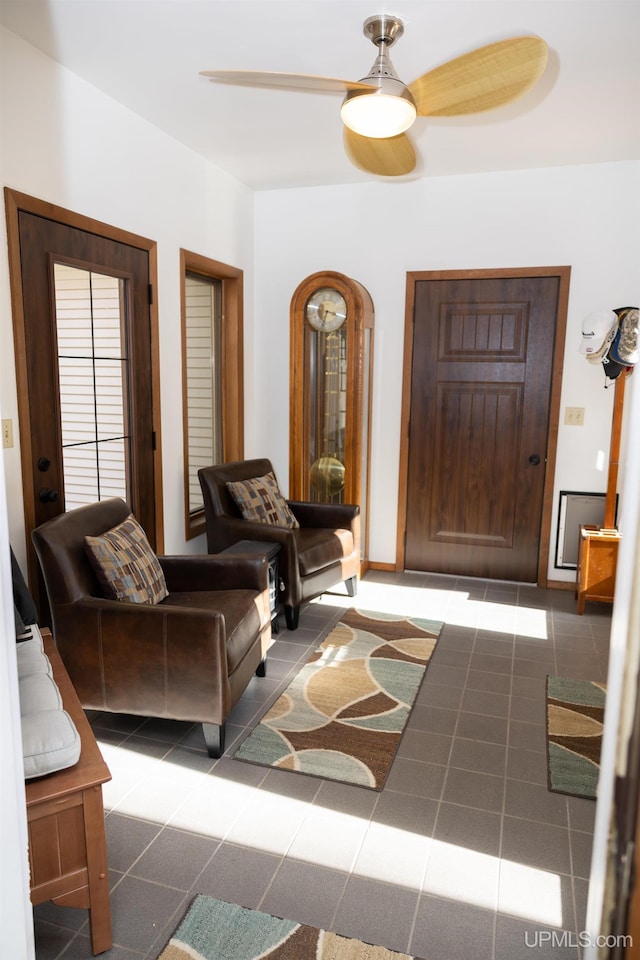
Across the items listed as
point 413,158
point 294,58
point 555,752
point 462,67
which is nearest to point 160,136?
point 294,58

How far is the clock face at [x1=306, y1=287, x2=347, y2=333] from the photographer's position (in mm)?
4230

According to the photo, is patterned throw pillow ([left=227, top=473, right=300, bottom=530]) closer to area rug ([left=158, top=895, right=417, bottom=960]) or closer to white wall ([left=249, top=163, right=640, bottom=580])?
white wall ([left=249, top=163, right=640, bottom=580])

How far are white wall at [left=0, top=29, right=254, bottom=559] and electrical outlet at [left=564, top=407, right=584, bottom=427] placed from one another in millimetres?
2232

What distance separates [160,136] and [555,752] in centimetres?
351

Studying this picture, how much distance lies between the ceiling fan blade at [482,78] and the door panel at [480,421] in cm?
200

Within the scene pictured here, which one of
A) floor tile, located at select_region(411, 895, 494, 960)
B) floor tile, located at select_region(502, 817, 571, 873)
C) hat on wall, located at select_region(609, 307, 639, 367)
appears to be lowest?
floor tile, located at select_region(411, 895, 494, 960)

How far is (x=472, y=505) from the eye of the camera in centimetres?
448

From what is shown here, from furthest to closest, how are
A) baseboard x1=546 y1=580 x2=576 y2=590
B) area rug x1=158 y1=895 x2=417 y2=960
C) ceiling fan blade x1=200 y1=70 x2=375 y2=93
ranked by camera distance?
baseboard x1=546 y1=580 x2=576 y2=590 → ceiling fan blade x1=200 y1=70 x2=375 y2=93 → area rug x1=158 y1=895 x2=417 y2=960

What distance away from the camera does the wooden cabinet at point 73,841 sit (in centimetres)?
150

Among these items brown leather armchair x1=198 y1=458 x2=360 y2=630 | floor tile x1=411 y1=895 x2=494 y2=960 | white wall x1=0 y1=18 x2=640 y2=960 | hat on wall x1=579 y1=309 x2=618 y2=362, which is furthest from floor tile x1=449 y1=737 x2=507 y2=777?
hat on wall x1=579 y1=309 x2=618 y2=362

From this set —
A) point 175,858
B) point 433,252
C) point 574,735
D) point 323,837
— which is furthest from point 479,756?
point 433,252

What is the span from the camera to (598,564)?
12.4 ft

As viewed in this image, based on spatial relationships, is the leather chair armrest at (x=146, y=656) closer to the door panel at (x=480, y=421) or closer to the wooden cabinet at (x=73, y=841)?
the wooden cabinet at (x=73, y=841)

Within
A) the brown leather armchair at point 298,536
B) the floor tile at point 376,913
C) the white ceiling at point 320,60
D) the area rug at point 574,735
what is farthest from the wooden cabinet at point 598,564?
the floor tile at point 376,913
